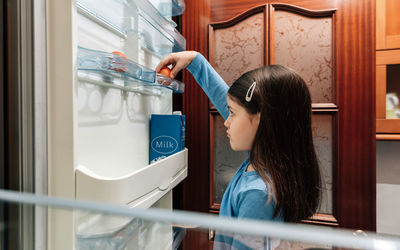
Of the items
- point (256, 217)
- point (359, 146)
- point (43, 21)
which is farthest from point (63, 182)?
point (359, 146)

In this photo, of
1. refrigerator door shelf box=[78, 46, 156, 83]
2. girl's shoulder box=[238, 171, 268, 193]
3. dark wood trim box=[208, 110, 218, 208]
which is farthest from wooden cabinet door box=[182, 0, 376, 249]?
refrigerator door shelf box=[78, 46, 156, 83]

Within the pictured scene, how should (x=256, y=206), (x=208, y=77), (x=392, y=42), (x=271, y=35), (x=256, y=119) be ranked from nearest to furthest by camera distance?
(x=256, y=206), (x=256, y=119), (x=208, y=77), (x=392, y=42), (x=271, y=35)

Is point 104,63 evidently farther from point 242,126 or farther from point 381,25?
point 381,25

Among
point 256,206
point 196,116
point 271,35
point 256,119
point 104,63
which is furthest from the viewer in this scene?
point 196,116

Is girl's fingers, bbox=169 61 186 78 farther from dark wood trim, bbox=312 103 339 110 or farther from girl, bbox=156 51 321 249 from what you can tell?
dark wood trim, bbox=312 103 339 110

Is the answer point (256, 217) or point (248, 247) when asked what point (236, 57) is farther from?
point (248, 247)

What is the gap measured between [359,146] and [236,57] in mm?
718

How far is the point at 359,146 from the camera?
3.59 ft

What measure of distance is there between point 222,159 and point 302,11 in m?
0.83

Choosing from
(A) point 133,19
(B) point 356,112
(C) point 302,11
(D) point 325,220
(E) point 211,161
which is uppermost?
(C) point 302,11

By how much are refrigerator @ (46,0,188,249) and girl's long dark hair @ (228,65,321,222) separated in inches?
11.3

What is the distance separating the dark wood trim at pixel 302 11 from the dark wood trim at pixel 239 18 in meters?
0.06

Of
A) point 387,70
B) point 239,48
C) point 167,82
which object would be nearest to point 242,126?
point 167,82

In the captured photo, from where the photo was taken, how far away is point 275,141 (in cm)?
67
